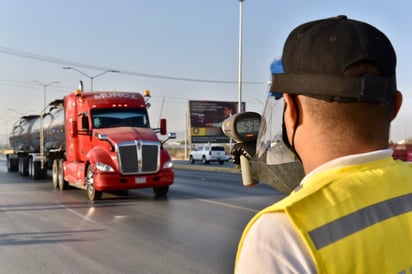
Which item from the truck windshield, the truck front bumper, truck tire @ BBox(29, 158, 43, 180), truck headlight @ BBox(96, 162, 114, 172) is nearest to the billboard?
truck tire @ BBox(29, 158, 43, 180)

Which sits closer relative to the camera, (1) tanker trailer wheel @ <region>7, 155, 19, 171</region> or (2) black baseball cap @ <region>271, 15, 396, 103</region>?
(2) black baseball cap @ <region>271, 15, 396, 103</region>

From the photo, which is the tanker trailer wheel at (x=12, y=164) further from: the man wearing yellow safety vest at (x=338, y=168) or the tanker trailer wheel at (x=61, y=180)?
the man wearing yellow safety vest at (x=338, y=168)

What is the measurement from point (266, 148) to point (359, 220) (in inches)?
45.0

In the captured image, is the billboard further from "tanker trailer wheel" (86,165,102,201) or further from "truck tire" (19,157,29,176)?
"tanker trailer wheel" (86,165,102,201)

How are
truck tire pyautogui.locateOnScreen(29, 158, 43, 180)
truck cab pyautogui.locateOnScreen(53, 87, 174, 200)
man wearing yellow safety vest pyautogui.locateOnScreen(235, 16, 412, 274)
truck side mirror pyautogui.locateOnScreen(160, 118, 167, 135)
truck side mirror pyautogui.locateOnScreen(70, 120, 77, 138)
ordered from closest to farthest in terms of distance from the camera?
man wearing yellow safety vest pyautogui.locateOnScreen(235, 16, 412, 274) < truck cab pyautogui.locateOnScreen(53, 87, 174, 200) < truck side mirror pyautogui.locateOnScreen(70, 120, 77, 138) < truck side mirror pyautogui.locateOnScreen(160, 118, 167, 135) < truck tire pyautogui.locateOnScreen(29, 158, 43, 180)

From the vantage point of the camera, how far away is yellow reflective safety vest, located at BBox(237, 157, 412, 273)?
3.99ft

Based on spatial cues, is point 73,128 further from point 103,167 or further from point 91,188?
point 103,167

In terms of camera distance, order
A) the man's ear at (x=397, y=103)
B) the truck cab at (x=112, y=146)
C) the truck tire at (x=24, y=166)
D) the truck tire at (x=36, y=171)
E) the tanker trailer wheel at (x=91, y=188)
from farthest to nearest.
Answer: the truck tire at (x=24, y=166)
the truck tire at (x=36, y=171)
the tanker trailer wheel at (x=91, y=188)
the truck cab at (x=112, y=146)
the man's ear at (x=397, y=103)

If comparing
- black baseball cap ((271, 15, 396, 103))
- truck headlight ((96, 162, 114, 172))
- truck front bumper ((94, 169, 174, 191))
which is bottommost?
truck front bumper ((94, 169, 174, 191))

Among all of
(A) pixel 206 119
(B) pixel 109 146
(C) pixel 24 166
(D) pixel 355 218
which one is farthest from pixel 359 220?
(A) pixel 206 119

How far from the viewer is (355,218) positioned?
1.29 metres

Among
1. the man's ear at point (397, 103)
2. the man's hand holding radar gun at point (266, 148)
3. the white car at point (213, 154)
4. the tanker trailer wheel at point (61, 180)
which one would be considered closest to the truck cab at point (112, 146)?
the tanker trailer wheel at point (61, 180)

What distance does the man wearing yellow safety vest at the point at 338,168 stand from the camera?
1210 mm

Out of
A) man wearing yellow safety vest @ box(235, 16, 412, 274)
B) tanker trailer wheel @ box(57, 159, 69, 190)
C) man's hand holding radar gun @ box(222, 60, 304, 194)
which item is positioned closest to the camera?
man wearing yellow safety vest @ box(235, 16, 412, 274)
